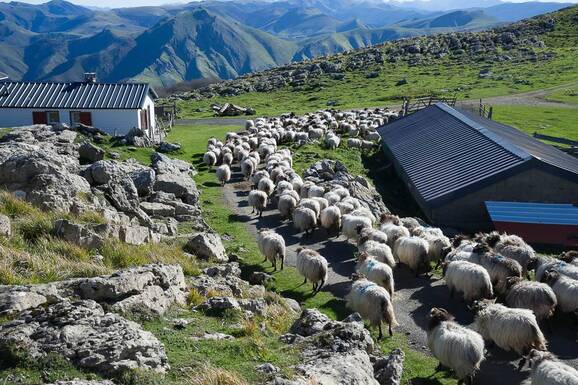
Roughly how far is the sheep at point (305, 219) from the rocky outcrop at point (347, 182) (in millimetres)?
4837

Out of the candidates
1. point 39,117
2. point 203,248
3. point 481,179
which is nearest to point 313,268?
point 203,248

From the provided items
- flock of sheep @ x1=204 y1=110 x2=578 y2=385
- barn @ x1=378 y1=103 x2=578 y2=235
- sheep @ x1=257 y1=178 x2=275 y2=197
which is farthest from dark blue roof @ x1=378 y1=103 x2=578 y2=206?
sheep @ x1=257 y1=178 x2=275 y2=197

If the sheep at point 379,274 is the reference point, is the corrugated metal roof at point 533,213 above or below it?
below

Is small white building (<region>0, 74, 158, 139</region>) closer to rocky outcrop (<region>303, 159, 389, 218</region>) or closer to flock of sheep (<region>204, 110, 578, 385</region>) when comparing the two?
flock of sheep (<region>204, 110, 578, 385</region>)

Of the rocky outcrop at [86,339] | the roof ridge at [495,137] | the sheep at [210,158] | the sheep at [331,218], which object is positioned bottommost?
the sheep at [331,218]

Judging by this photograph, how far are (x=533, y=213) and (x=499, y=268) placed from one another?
33.4 feet

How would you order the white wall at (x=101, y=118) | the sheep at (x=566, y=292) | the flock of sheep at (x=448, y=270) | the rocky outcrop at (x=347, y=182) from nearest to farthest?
the flock of sheep at (x=448, y=270)
the sheep at (x=566, y=292)
the rocky outcrop at (x=347, y=182)
the white wall at (x=101, y=118)

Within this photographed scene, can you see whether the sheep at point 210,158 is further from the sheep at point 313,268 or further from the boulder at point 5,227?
the boulder at point 5,227

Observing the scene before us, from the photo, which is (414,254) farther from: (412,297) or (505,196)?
(505,196)

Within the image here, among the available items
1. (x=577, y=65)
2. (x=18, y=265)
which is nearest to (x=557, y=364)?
(x=18, y=265)

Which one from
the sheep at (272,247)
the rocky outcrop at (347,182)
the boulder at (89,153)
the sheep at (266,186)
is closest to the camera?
the sheep at (272,247)

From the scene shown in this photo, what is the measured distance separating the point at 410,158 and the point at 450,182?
7.63 m

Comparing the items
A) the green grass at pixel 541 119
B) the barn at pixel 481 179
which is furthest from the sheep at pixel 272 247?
the green grass at pixel 541 119

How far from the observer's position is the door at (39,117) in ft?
144
